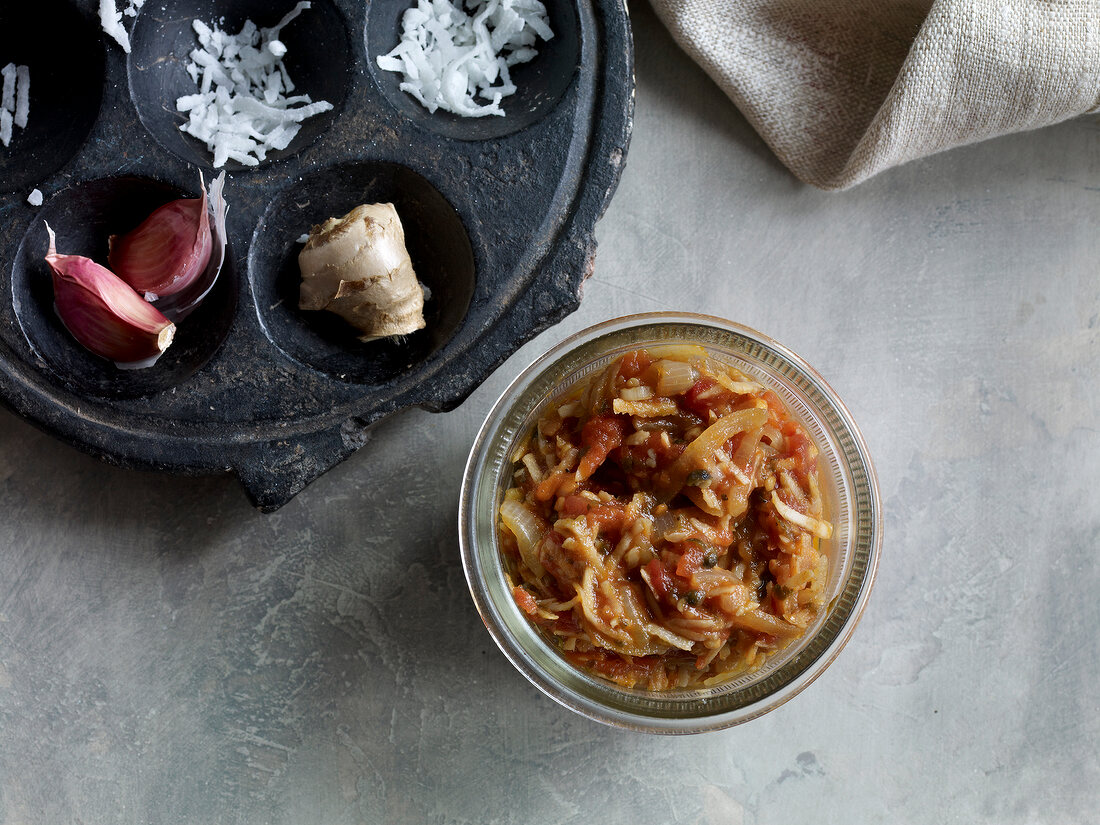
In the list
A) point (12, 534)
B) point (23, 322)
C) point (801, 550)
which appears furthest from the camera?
point (12, 534)

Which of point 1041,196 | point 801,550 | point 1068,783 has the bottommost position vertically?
point 1068,783

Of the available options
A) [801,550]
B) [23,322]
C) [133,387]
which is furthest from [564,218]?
[23,322]

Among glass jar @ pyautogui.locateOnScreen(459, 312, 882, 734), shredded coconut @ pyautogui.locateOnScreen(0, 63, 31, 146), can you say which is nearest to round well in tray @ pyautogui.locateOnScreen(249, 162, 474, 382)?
glass jar @ pyautogui.locateOnScreen(459, 312, 882, 734)

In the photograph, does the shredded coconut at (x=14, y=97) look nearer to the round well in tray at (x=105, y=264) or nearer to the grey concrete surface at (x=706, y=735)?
the round well in tray at (x=105, y=264)

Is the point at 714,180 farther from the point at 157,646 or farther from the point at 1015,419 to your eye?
the point at 157,646

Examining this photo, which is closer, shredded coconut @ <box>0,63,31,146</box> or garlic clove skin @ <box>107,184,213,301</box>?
garlic clove skin @ <box>107,184,213,301</box>

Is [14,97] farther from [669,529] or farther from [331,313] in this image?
[669,529]

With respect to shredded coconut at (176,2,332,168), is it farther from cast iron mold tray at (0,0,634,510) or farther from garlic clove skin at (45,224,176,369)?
garlic clove skin at (45,224,176,369)
